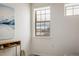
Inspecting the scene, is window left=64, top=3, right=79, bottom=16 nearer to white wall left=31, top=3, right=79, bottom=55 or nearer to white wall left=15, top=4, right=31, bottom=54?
white wall left=31, top=3, right=79, bottom=55

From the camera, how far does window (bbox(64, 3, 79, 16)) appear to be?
1956 mm

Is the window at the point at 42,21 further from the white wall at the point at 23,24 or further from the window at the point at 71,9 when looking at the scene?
the window at the point at 71,9

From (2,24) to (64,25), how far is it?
986mm

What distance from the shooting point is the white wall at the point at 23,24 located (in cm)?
196

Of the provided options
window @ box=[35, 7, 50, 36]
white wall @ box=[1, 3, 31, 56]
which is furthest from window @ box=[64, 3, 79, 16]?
white wall @ box=[1, 3, 31, 56]

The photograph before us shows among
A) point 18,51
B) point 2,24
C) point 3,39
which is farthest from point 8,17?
point 18,51

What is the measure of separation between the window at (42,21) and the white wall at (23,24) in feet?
0.49

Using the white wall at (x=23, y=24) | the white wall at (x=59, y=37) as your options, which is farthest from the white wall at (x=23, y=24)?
the white wall at (x=59, y=37)

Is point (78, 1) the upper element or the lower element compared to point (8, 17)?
upper

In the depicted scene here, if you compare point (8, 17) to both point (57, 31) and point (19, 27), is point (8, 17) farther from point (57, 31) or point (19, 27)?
point (57, 31)

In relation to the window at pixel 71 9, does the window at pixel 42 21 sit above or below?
below

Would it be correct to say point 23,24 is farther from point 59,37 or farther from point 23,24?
point 59,37

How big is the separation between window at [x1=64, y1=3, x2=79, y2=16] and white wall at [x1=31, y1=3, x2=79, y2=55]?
67 millimetres

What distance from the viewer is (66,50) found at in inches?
75.9
